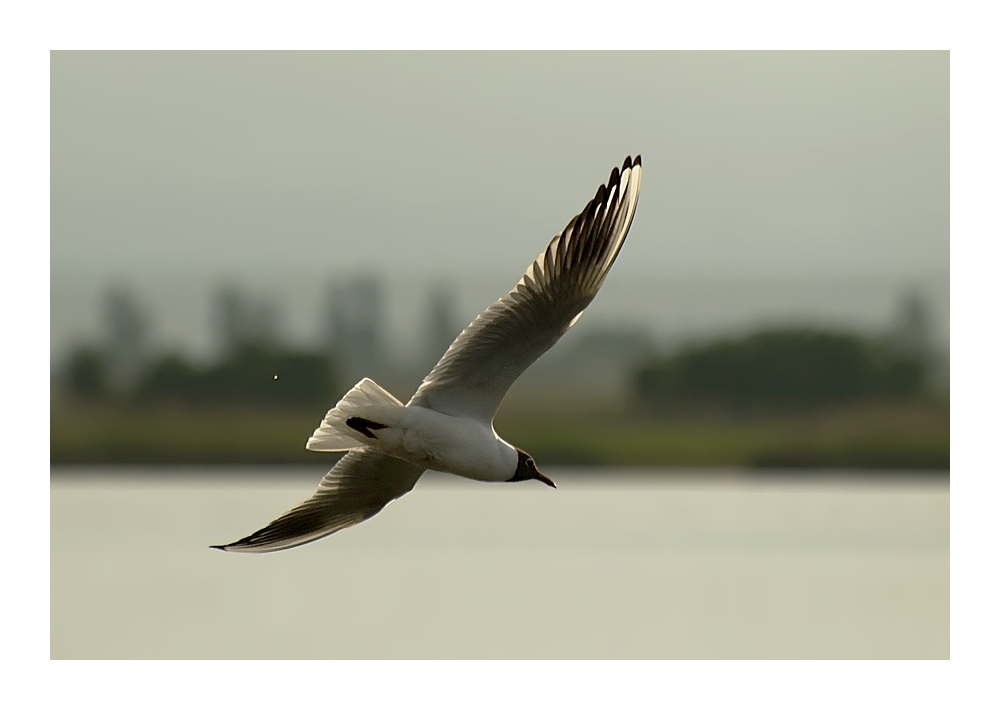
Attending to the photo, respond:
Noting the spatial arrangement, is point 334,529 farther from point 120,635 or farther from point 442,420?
point 120,635

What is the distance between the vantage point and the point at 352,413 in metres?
3.38

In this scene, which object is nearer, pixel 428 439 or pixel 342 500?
pixel 428 439

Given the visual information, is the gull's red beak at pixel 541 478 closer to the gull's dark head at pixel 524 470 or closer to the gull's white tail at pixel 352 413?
the gull's dark head at pixel 524 470

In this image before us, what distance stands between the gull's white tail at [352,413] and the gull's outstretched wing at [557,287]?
23 centimetres

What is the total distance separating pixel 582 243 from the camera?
10.7 feet

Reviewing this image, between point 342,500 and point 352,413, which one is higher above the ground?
point 352,413

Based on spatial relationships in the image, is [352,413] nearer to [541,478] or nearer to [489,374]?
[489,374]

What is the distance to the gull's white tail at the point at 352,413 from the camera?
3373 mm

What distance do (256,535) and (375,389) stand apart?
29.3 inches

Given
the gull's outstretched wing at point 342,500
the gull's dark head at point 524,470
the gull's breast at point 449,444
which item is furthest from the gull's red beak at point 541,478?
the gull's outstretched wing at point 342,500

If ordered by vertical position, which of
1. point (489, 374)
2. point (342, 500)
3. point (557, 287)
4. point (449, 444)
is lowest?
point (342, 500)

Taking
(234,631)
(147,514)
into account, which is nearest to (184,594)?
(234,631)

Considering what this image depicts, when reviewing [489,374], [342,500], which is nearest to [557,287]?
[489,374]

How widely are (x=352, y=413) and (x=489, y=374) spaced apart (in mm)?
401
